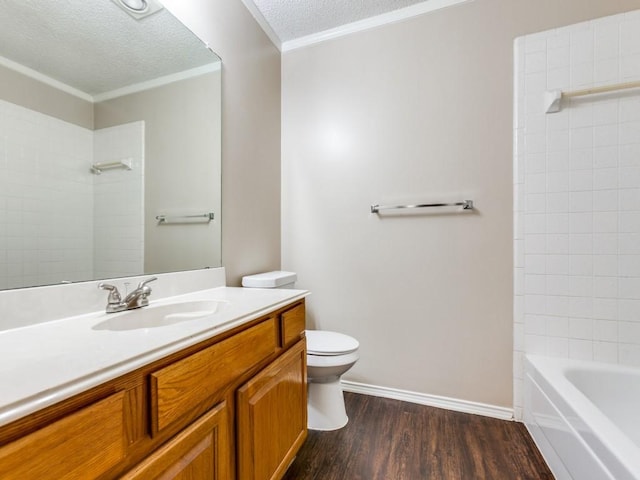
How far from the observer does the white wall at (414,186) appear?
1758mm

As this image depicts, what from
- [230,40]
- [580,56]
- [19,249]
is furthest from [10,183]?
[580,56]

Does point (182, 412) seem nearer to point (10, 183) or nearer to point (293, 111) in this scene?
point (10, 183)

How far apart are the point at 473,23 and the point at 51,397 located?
2423mm

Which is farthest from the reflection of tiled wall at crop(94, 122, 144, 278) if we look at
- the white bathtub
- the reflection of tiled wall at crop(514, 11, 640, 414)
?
the reflection of tiled wall at crop(514, 11, 640, 414)

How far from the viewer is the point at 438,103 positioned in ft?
6.13

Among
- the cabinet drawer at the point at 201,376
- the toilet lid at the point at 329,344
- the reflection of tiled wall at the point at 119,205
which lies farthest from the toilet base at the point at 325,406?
the reflection of tiled wall at the point at 119,205

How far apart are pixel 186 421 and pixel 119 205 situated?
2.67 feet

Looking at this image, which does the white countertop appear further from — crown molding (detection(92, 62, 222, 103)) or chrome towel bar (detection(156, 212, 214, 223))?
crown molding (detection(92, 62, 222, 103))

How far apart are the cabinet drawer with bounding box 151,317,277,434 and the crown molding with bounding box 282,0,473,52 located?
80.1 inches

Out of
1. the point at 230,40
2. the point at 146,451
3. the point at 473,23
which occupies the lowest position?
the point at 146,451

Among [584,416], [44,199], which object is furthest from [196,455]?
[584,416]

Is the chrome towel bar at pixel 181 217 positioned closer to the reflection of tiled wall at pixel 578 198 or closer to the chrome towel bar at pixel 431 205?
the chrome towel bar at pixel 431 205

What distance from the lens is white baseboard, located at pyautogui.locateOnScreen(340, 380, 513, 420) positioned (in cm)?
175

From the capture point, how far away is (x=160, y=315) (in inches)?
43.9
